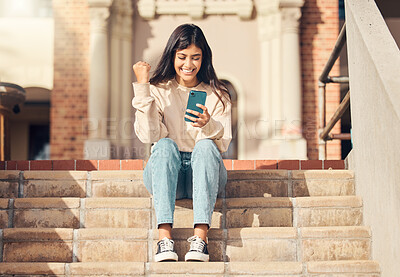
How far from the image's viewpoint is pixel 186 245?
2.57m

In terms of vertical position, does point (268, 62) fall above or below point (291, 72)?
above

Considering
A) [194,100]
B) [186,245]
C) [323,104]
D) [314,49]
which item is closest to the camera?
[186,245]

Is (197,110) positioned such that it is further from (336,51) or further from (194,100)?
(336,51)

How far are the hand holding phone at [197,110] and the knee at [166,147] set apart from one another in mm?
135

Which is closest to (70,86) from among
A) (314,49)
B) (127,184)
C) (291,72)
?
(291,72)

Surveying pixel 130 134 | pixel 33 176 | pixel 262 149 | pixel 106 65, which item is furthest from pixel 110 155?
pixel 33 176

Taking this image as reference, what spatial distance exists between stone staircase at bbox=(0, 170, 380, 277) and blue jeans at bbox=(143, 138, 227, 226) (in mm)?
→ 148

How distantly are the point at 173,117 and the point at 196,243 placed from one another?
751 mm

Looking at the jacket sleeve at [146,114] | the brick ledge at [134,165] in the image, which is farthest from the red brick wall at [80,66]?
the jacket sleeve at [146,114]

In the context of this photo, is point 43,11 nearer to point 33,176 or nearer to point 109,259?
point 33,176

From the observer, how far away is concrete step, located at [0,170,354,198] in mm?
3018

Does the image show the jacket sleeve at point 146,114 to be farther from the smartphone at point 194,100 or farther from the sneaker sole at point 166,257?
the sneaker sole at point 166,257

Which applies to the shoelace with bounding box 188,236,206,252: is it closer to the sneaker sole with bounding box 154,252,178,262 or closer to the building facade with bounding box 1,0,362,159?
the sneaker sole with bounding box 154,252,178,262

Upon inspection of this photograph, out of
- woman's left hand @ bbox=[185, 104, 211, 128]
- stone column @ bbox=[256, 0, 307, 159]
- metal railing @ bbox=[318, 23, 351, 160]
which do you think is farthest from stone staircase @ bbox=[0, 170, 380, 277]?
stone column @ bbox=[256, 0, 307, 159]
